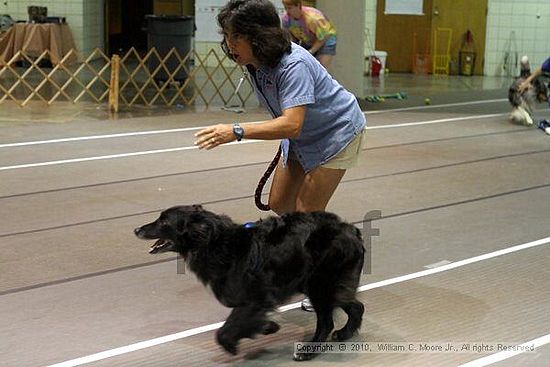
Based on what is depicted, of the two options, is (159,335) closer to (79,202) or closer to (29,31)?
(79,202)

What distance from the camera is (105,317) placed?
377cm

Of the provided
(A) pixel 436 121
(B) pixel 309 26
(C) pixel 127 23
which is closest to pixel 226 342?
(B) pixel 309 26

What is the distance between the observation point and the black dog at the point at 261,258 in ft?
Answer: 10.3

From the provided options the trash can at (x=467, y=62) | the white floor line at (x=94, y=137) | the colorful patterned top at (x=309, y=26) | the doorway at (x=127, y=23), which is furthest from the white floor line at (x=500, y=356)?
the doorway at (x=127, y=23)

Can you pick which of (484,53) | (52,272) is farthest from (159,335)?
(484,53)

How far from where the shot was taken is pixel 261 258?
10.4 ft

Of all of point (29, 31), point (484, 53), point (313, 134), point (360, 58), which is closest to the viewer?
point (313, 134)

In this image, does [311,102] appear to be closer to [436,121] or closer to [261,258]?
[261,258]

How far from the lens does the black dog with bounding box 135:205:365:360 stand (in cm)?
313

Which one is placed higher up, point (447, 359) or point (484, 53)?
point (484, 53)

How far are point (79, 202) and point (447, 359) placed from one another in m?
3.46

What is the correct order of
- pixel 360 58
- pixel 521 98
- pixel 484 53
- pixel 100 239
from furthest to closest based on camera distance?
pixel 484 53 < pixel 360 58 < pixel 521 98 < pixel 100 239

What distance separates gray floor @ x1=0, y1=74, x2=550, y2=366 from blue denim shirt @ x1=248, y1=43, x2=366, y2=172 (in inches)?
34.0

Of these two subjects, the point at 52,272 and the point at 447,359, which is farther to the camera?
the point at 52,272
